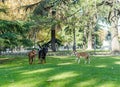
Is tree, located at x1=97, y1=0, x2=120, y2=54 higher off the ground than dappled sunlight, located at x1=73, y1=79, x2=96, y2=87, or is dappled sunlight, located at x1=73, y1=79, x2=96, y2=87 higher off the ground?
tree, located at x1=97, y1=0, x2=120, y2=54

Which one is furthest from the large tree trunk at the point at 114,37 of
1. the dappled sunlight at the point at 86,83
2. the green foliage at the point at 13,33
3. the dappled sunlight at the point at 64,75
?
the dappled sunlight at the point at 86,83

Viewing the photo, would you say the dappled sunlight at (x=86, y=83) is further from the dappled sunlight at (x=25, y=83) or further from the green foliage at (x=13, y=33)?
the green foliage at (x=13, y=33)

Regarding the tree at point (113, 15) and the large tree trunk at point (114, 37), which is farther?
the large tree trunk at point (114, 37)

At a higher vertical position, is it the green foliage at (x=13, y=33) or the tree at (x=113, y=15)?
the tree at (x=113, y=15)

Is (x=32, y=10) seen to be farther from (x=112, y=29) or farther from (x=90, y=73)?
(x=90, y=73)

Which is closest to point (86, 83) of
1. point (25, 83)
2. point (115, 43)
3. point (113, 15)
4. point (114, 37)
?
point (25, 83)

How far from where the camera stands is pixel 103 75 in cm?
1719

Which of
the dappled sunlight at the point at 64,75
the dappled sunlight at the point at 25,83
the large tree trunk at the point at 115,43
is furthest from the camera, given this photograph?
the large tree trunk at the point at 115,43

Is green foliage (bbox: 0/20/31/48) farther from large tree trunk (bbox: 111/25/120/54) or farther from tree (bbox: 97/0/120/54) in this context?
large tree trunk (bbox: 111/25/120/54)

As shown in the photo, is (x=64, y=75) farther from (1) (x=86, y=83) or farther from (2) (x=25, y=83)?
(2) (x=25, y=83)

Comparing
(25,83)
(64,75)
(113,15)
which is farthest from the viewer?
(113,15)

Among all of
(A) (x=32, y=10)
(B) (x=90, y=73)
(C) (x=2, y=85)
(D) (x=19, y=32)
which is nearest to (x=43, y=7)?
(A) (x=32, y=10)

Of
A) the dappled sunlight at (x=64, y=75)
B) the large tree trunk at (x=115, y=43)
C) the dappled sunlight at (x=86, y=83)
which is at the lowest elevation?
the dappled sunlight at (x=86, y=83)

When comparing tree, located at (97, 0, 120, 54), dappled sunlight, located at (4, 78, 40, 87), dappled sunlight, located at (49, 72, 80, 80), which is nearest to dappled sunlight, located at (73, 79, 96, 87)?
dappled sunlight, located at (49, 72, 80, 80)
